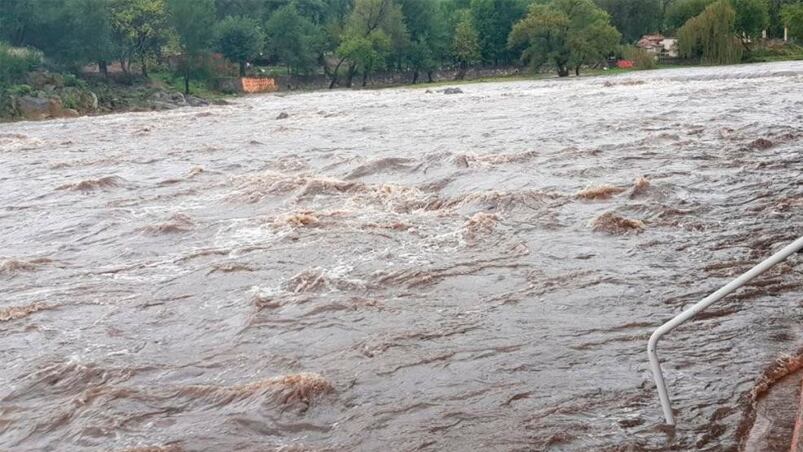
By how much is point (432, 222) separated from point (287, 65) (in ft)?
265

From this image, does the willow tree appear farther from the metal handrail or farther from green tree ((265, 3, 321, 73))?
the metal handrail

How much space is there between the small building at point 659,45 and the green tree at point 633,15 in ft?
6.58

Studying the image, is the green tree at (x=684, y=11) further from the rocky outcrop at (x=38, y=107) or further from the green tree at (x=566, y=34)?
the rocky outcrop at (x=38, y=107)

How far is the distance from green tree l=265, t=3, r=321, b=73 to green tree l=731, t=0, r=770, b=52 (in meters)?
43.8

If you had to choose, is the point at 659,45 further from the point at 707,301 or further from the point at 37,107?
the point at 707,301

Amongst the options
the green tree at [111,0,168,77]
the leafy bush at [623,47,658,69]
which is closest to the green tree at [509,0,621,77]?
the leafy bush at [623,47,658,69]

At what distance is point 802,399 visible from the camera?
5.18m

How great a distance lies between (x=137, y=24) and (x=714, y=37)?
52.0m

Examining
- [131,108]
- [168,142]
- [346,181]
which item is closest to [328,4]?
[131,108]

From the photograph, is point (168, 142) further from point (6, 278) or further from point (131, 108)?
point (131, 108)

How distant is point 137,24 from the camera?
75750 millimetres

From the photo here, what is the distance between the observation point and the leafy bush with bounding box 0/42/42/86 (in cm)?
5612

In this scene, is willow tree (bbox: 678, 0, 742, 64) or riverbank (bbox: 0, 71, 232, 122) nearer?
riverbank (bbox: 0, 71, 232, 122)

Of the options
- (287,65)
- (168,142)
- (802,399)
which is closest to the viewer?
(802,399)
